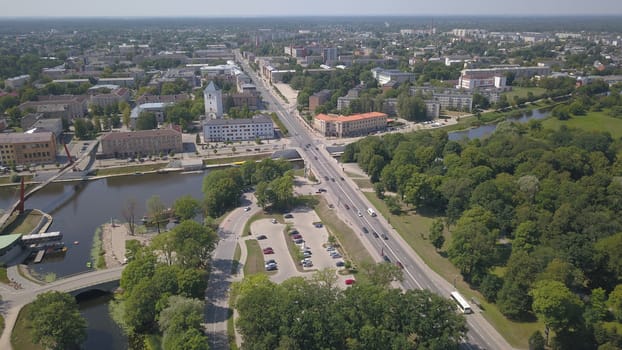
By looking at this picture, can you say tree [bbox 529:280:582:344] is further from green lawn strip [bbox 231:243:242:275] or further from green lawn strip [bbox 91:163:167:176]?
green lawn strip [bbox 91:163:167:176]

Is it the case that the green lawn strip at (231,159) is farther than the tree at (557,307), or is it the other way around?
the green lawn strip at (231,159)

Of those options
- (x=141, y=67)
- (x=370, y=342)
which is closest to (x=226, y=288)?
(x=370, y=342)

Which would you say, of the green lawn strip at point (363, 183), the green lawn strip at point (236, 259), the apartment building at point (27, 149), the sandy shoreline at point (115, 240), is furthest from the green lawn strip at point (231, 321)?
the apartment building at point (27, 149)

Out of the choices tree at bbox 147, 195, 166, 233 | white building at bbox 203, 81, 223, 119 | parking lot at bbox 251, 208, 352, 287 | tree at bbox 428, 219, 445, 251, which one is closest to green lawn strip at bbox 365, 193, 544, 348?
tree at bbox 428, 219, 445, 251

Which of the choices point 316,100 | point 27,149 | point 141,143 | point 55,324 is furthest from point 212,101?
point 55,324

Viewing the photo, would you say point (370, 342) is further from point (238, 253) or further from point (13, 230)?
point (13, 230)

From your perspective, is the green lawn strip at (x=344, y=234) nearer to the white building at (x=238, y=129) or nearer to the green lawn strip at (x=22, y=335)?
the green lawn strip at (x=22, y=335)

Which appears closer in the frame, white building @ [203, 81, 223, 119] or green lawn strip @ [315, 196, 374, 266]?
green lawn strip @ [315, 196, 374, 266]

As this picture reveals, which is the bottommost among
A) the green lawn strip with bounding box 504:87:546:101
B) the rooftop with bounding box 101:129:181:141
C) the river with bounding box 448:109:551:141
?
the river with bounding box 448:109:551:141
